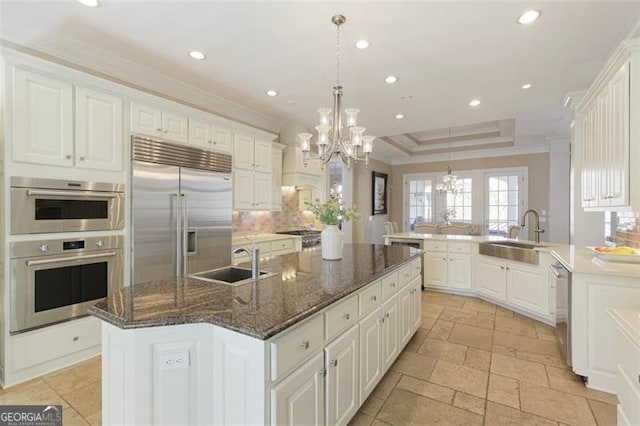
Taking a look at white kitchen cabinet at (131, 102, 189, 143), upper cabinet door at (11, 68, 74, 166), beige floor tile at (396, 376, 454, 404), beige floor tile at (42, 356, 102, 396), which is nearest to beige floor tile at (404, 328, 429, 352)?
beige floor tile at (396, 376, 454, 404)

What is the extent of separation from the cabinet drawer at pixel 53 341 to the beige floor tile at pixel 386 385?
250cm

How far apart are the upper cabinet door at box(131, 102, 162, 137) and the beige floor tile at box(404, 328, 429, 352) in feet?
11.1

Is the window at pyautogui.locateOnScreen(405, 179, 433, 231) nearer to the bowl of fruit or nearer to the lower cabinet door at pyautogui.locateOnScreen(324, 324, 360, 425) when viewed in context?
the bowl of fruit

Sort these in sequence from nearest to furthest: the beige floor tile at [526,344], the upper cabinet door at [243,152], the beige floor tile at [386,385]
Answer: the beige floor tile at [386,385] < the beige floor tile at [526,344] < the upper cabinet door at [243,152]

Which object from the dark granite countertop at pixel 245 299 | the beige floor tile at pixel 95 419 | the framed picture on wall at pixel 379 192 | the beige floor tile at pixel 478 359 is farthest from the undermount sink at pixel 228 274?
the framed picture on wall at pixel 379 192

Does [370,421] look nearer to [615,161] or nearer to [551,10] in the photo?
[615,161]

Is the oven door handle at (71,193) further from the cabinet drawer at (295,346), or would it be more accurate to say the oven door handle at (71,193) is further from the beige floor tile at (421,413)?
the beige floor tile at (421,413)

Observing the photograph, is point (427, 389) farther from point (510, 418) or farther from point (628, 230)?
point (628, 230)

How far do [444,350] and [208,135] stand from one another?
3527 mm

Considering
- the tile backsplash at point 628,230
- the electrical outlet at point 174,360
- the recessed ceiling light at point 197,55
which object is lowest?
the electrical outlet at point 174,360

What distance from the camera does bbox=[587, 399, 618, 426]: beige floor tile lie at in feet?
6.46

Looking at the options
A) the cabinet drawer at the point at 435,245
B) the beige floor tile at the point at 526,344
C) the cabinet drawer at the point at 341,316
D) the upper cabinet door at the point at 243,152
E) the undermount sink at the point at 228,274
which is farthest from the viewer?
the cabinet drawer at the point at 435,245

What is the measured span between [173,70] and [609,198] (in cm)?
417

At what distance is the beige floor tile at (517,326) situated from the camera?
3363mm
